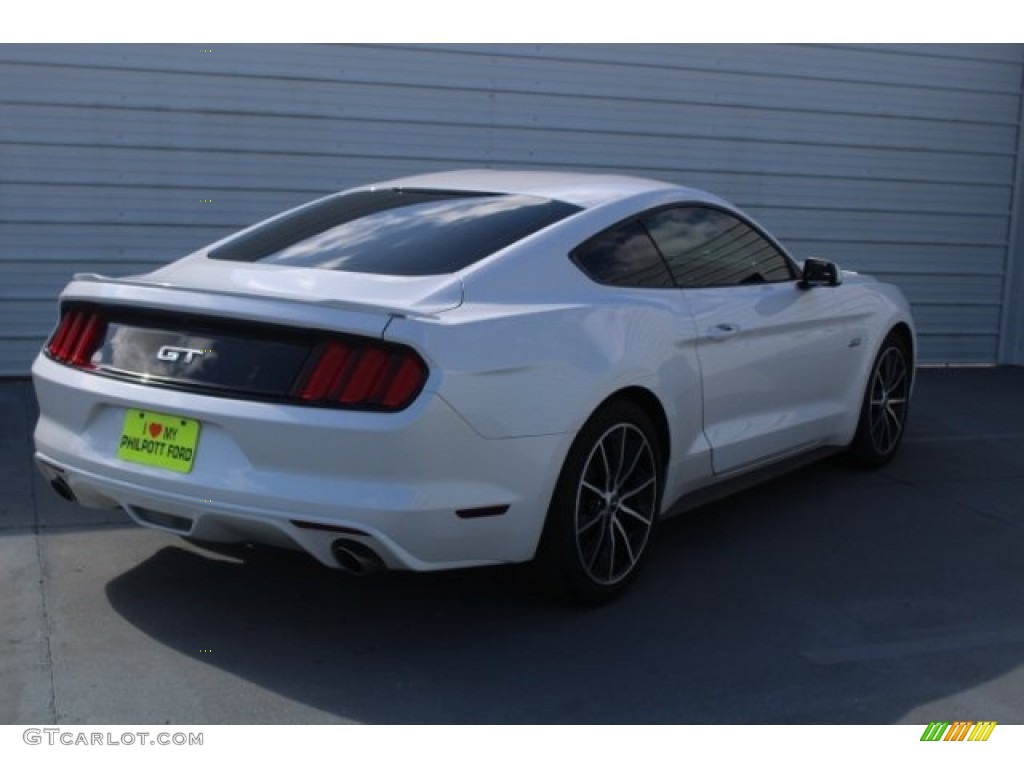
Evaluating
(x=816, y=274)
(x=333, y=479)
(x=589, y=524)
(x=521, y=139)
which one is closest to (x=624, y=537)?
(x=589, y=524)

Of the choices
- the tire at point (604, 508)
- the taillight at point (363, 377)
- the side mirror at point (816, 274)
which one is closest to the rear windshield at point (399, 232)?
the taillight at point (363, 377)

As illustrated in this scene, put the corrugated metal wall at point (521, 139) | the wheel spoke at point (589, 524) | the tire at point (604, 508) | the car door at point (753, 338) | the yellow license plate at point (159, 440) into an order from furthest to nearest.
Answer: the corrugated metal wall at point (521, 139)
the car door at point (753, 338)
the wheel spoke at point (589, 524)
the tire at point (604, 508)
the yellow license plate at point (159, 440)

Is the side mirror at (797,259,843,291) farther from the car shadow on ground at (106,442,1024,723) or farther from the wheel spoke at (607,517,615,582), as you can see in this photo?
the wheel spoke at (607,517,615,582)

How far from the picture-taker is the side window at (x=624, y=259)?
469 cm

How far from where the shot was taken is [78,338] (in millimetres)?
4395

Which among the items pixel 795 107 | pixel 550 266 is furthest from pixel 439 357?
pixel 795 107

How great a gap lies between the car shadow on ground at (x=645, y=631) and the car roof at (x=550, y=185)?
1.41 metres

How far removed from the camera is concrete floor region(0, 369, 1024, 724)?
150 inches

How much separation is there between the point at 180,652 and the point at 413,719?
0.86 meters

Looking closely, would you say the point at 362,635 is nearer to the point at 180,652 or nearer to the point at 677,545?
the point at 180,652

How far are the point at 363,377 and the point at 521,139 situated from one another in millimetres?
5249

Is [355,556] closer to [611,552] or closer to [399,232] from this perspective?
[611,552]

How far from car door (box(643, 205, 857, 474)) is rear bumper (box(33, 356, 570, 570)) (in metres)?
1.14

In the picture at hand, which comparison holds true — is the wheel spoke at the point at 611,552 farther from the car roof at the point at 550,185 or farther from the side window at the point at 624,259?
the car roof at the point at 550,185
